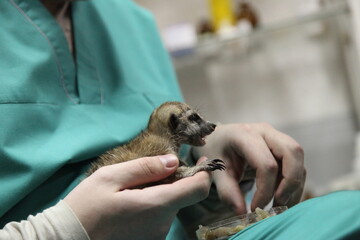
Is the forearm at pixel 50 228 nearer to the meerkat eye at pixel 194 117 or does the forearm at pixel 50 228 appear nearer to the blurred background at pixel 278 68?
the meerkat eye at pixel 194 117

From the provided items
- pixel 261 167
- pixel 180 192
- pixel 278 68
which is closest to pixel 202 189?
pixel 180 192

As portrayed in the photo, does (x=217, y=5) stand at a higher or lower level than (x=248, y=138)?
higher

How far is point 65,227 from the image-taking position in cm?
53

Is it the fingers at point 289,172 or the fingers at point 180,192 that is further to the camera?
the fingers at point 289,172

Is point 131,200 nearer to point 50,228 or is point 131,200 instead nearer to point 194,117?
point 50,228

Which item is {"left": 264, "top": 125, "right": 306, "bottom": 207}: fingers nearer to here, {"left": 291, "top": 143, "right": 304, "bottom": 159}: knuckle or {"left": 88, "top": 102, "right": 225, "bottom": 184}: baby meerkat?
{"left": 291, "top": 143, "right": 304, "bottom": 159}: knuckle

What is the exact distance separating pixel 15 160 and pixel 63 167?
8 centimetres

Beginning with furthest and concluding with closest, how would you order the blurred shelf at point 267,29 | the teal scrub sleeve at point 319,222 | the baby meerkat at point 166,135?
1. the blurred shelf at point 267,29
2. the baby meerkat at point 166,135
3. the teal scrub sleeve at point 319,222

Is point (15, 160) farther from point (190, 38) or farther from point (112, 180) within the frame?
point (190, 38)

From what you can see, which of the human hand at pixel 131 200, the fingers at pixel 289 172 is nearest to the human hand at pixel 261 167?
the fingers at pixel 289 172

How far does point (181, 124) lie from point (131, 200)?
188 mm

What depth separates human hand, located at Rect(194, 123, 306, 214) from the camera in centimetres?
67

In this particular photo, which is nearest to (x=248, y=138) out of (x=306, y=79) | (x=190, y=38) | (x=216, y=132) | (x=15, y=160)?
(x=216, y=132)

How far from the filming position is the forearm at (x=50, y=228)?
523mm
